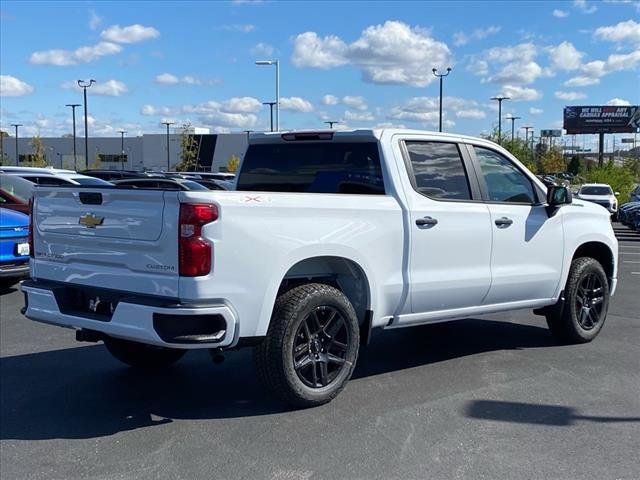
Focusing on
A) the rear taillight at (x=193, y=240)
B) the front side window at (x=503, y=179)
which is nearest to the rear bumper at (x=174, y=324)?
the rear taillight at (x=193, y=240)

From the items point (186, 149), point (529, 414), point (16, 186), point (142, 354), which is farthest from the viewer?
point (186, 149)

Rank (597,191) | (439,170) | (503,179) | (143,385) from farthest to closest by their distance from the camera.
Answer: (597,191), (503,179), (439,170), (143,385)

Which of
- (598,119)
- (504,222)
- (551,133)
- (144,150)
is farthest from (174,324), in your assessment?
(551,133)

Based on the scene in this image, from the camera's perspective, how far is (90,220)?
4.66m

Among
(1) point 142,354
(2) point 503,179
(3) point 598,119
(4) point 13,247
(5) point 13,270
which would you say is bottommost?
(1) point 142,354

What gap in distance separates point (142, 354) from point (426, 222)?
102 inches

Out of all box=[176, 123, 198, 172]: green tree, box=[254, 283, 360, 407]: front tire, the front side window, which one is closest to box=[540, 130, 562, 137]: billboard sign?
box=[176, 123, 198, 172]: green tree

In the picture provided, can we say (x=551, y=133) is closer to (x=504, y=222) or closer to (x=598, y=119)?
(x=598, y=119)

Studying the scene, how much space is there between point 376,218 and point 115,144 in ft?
314

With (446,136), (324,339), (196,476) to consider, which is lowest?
(196,476)

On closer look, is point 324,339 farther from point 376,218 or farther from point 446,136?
point 446,136

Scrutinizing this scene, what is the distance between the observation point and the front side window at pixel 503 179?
611cm

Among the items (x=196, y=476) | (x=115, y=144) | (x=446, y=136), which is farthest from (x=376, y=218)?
(x=115, y=144)

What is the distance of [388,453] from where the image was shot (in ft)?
13.5
